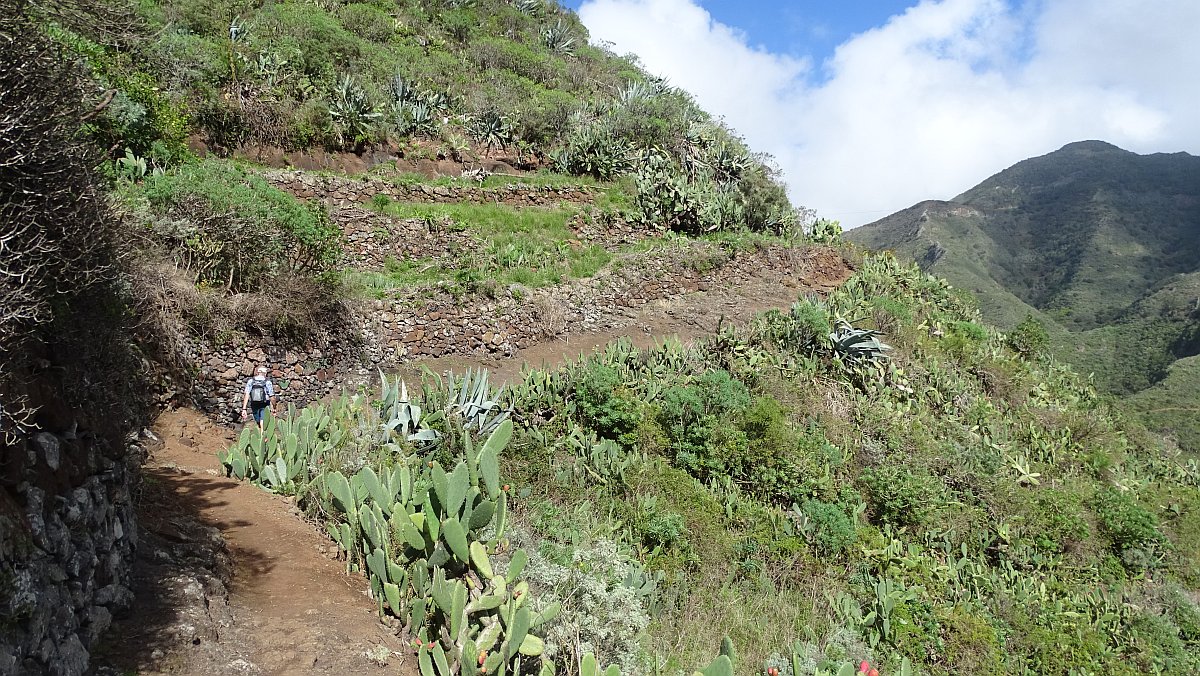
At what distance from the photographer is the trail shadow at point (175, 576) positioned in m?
2.82

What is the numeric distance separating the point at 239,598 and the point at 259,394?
370 cm

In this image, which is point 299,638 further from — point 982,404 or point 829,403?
point 982,404

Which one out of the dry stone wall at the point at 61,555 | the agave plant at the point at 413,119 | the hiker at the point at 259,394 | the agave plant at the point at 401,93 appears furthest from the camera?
the agave plant at the point at 401,93

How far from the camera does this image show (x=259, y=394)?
6.81 m

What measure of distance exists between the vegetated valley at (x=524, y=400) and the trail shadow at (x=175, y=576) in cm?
6

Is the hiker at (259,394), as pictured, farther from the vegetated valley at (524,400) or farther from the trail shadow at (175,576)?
the trail shadow at (175,576)

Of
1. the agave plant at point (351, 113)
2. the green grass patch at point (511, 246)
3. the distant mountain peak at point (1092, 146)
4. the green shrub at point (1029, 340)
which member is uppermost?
the distant mountain peak at point (1092, 146)

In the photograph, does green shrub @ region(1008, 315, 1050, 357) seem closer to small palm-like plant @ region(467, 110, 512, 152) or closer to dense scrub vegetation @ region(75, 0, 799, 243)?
dense scrub vegetation @ region(75, 0, 799, 243)

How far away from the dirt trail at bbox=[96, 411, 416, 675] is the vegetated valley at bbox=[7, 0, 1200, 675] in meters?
0.07

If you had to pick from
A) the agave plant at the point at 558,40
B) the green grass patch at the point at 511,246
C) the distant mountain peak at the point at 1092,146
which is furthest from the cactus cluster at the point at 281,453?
the distant mountain peak at the point at 1092,146

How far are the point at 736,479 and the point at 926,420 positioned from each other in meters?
3.68

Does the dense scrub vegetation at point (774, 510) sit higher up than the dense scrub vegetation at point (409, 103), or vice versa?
the dense scrub vegetation at point (409, 103)

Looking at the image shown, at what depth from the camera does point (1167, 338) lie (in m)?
32.7

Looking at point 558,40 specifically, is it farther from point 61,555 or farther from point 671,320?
point 61,555
